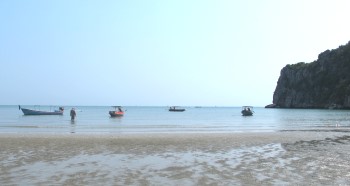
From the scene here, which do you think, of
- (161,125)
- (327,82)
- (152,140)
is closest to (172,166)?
(152,140)

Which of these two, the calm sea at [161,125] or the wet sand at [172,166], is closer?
the wet sand at [172,166]

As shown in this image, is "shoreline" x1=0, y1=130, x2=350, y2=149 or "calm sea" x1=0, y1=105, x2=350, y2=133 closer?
"shoreline" x1=0, y1=130, x2=350, y2=149

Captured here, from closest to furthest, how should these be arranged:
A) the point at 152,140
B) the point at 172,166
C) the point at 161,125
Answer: the point at 172,166 → the point at 152,140 → the point at 161,125

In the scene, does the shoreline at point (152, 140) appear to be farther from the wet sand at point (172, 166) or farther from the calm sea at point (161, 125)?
the calm sea at point (161, 125)

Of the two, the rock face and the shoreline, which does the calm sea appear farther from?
the rock face

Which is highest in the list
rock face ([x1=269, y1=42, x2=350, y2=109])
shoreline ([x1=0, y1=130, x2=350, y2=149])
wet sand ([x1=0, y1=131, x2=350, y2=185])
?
rock face ([x1=269, y1=42, x2=350, y2=109])

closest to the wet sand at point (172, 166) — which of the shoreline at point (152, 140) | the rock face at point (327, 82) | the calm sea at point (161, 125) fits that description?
the shoreline at point (152, 140)

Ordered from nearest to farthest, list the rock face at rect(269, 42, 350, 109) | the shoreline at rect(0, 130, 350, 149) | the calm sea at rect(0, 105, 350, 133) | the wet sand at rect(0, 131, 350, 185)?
the wet sand at rect(0, 131, 350, 185), the shoreline at rect(0, 130, 350, 149), the calm sea at rect(0, 105, 350, 133), the rock face at rect(269, 42, 350, 109)

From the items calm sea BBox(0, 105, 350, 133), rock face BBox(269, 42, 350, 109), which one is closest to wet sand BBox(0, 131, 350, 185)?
calm sea BBox(0, 105, 350, 133)

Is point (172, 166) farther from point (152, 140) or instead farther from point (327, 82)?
point (327, 82)

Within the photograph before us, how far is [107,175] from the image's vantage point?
12.7 metres

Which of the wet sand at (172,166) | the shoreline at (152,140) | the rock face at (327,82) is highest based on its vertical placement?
the rock face at (327,82)

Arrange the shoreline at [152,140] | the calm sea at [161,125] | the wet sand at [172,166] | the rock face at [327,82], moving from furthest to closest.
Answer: the rock face at [327,82], the calm sea at [161,125], the shoreline at [152,140], the wet sand at [172,166]

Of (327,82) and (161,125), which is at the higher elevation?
(327,82)
